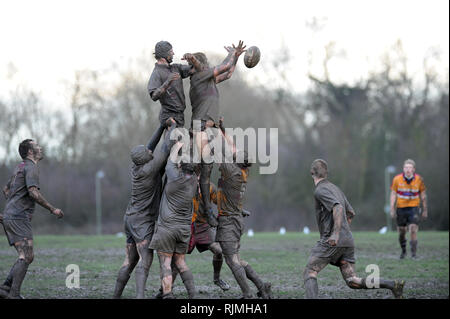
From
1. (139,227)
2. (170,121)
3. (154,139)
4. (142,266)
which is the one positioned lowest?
(142,266)

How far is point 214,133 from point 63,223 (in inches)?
1400

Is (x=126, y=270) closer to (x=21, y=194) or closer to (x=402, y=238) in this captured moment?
(x=21, y=194)

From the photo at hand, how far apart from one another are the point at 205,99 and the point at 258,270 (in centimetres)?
548

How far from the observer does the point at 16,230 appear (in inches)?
484

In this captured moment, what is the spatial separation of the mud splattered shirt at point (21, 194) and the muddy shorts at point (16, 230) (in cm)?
8

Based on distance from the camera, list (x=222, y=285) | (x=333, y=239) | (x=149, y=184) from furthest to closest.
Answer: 1. (x=222, y=285)
2. (x=149, y=184)
3. (x=333, y=239)

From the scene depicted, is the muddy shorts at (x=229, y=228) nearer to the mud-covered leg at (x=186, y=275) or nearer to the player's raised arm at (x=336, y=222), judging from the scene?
the mud-covered leg at (x=186, y=275)

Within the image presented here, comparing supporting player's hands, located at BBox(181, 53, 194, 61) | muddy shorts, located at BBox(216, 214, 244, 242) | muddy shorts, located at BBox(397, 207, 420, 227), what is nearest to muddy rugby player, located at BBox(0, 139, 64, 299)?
muddy shorts, located at BBox(216, 214, 244, 242)

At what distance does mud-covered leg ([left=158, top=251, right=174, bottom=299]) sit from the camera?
36.9 feet

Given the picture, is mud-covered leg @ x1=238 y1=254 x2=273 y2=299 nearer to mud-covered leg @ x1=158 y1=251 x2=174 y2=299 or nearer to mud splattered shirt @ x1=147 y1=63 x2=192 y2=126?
mud-covered leg @ x1=158 y1=251 x2=174 y2=299

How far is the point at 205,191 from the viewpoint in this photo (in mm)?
12547

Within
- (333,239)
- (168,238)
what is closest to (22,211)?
(168,238)
